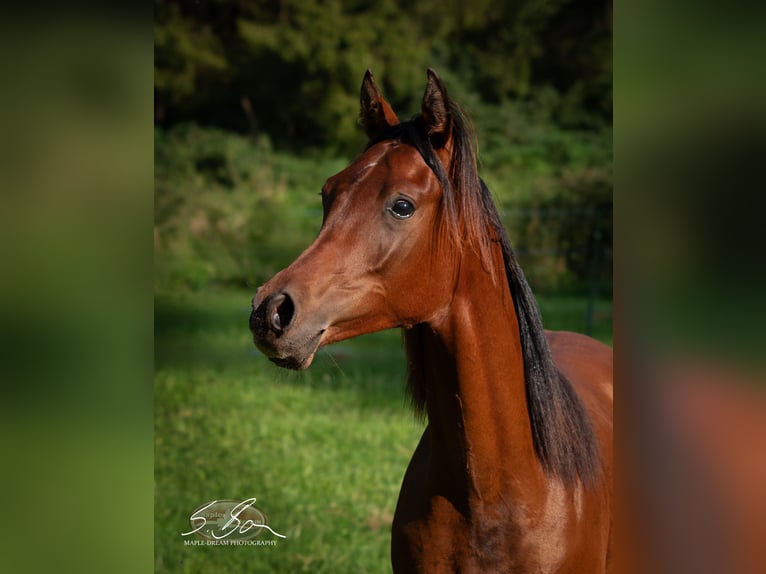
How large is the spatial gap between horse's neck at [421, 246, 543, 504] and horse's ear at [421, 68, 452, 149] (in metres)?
0.32

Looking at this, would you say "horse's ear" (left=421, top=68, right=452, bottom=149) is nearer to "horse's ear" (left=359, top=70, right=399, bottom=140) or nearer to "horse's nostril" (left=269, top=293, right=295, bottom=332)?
"horse's ear" (left=359, top=70, right=399, bottom=140)

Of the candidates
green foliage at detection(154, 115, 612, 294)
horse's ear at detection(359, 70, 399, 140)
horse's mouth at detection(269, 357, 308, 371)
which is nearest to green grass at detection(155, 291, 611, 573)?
horse's mouth at detection(269, 357, 308, 371)

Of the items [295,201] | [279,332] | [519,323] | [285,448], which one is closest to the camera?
[279,332]

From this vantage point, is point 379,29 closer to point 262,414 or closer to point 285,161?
point 285,161

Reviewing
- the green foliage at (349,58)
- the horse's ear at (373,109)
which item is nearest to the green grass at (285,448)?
the horse's ear at (373,109)

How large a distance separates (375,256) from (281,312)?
272mm

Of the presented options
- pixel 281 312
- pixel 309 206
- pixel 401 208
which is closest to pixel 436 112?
pixel 401 208

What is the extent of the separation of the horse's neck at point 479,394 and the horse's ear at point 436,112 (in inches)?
12.4

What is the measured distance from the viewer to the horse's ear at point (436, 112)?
211 cm

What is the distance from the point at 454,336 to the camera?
7.02 feet

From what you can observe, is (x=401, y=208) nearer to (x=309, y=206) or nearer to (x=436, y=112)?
(x=436, y=112)

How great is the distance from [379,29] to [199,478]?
12.9 metres

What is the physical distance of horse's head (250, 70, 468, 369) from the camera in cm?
189
